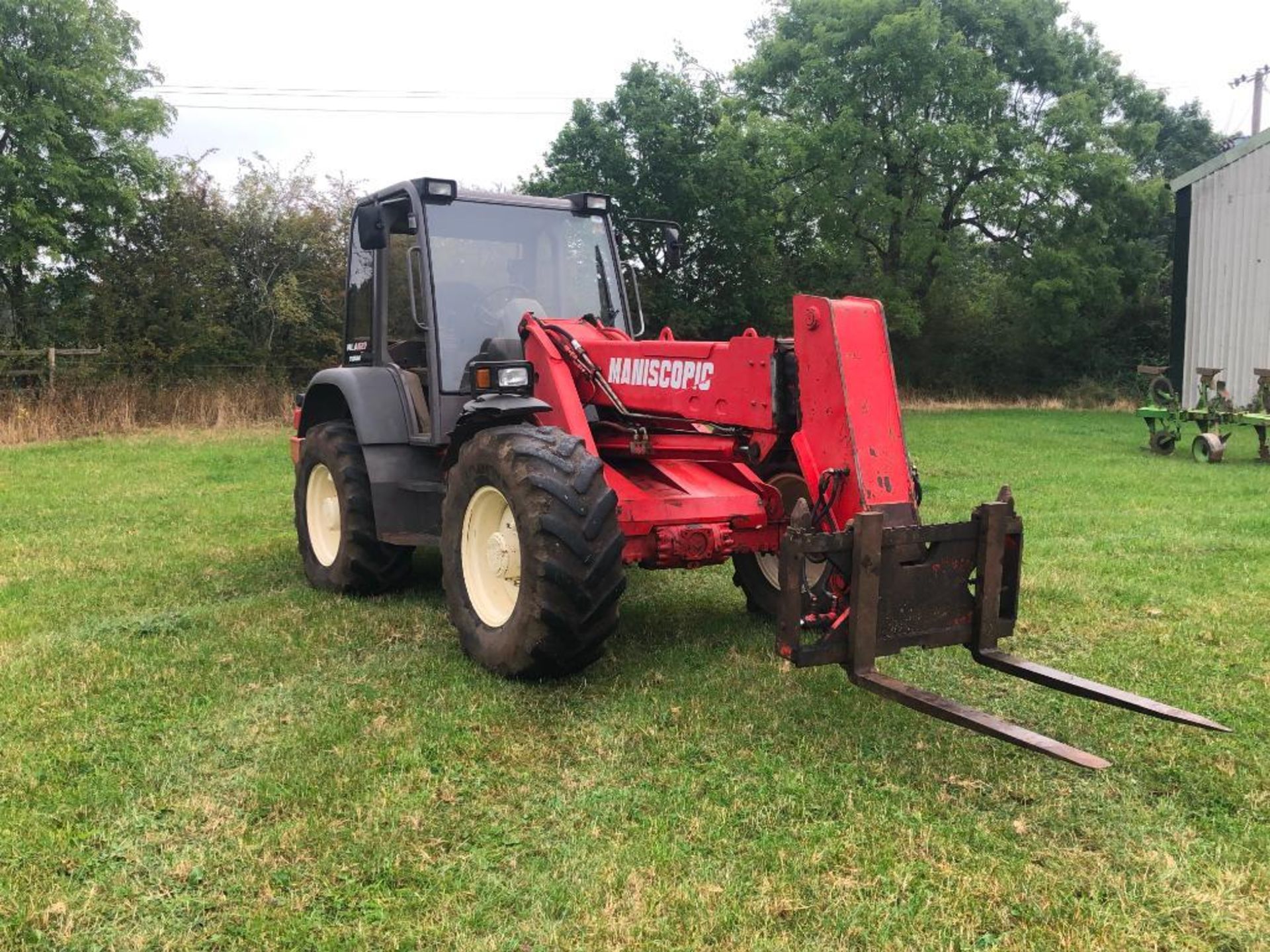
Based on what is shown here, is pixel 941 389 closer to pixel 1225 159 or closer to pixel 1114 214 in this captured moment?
pixel 1114 214

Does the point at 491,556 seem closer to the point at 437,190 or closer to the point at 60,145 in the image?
the point at 437,190

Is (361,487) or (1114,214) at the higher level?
(1114,214)

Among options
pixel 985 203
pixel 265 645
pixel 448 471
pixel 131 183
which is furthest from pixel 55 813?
pixel 985 203

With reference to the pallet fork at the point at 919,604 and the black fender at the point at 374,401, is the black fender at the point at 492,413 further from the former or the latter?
the pallet fork at the point at 919,604

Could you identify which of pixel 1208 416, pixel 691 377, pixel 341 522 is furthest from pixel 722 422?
pixel 1208 416

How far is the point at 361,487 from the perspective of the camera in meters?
5.97

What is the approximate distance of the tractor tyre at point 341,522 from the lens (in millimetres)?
5961

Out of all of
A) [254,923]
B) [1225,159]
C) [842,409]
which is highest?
[1225,159]

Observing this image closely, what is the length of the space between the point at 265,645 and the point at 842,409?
316 cm

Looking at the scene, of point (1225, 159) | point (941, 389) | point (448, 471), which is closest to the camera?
point (448, 471)

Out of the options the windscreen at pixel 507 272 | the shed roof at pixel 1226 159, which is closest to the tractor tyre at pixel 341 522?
the windscreen at pixel 507 272

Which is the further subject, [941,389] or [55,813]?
[941,389]

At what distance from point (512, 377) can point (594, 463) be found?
31.0 inches

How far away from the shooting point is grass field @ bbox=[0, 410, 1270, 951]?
2719mm
